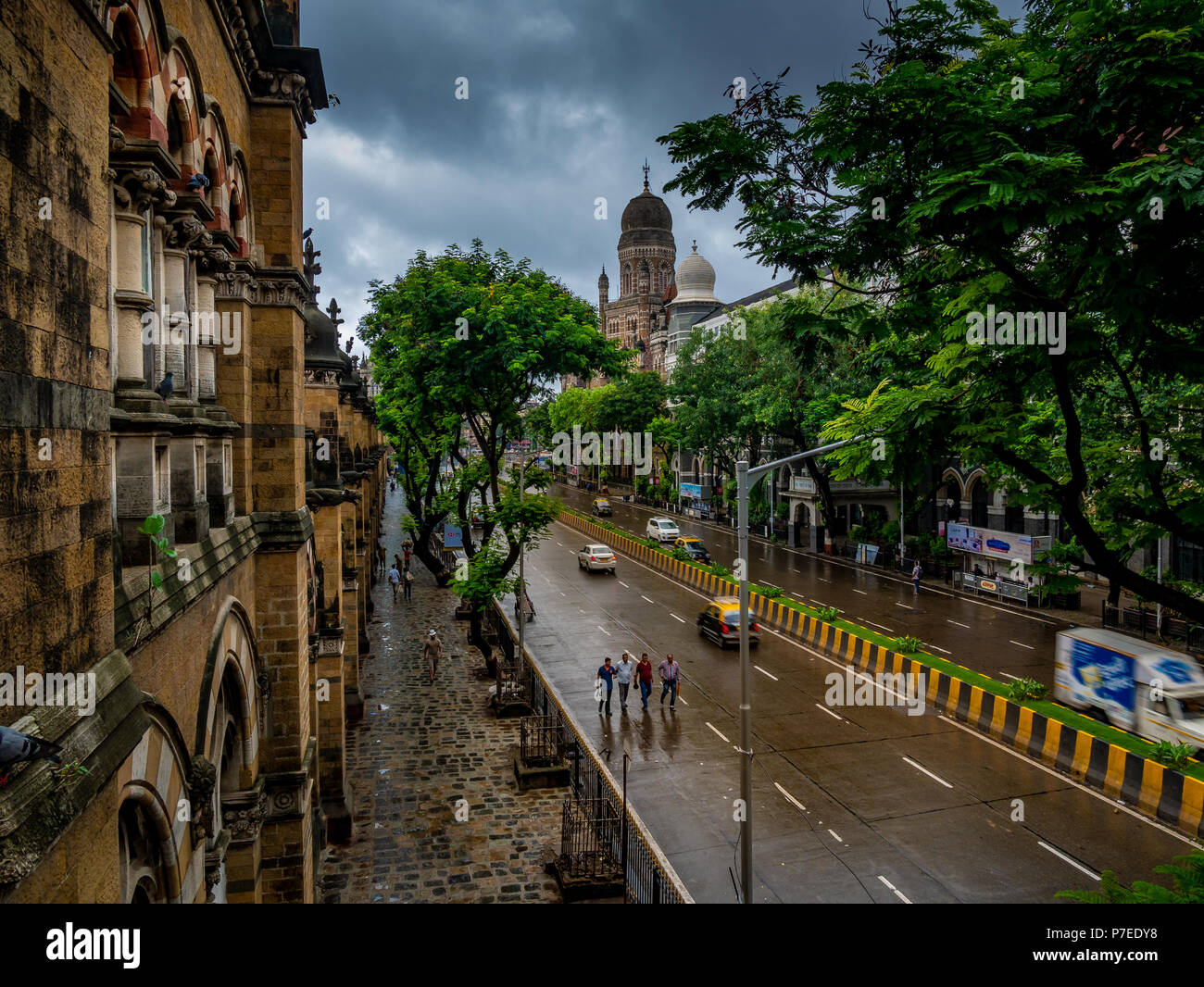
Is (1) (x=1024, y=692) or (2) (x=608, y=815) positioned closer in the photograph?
(2) (x=608, y=815)

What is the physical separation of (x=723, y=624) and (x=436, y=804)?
41.6 feet

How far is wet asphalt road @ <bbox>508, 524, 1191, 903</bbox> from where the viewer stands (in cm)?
1227

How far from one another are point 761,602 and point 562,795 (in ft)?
51.3

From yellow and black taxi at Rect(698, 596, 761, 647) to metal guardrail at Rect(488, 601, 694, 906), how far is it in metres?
6.80

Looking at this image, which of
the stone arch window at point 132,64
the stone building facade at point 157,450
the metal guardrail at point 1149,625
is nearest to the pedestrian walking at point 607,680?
the stone building facade at point 157,450

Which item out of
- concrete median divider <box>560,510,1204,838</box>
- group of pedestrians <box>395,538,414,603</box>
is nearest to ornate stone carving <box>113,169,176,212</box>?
concrete median divider <box>560,510,1204,838</box>

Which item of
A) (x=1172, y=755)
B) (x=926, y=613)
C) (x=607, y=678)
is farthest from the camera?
(x=926, y=613)

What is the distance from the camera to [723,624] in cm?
2584

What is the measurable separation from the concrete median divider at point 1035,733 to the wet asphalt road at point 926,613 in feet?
8.77

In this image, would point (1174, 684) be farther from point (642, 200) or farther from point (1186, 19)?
point (642, 200)

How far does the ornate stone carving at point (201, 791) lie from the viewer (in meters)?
6.35

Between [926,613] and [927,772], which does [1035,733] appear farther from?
[926,613]

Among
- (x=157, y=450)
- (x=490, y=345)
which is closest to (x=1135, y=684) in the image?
(x=490, y=345)

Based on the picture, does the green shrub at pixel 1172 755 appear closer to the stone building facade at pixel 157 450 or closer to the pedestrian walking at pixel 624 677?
the pedestrian walking at pixel 624 677
